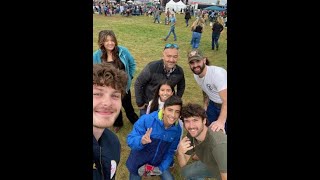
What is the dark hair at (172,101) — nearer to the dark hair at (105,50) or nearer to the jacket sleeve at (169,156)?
the jacket sleeve at (169,156)

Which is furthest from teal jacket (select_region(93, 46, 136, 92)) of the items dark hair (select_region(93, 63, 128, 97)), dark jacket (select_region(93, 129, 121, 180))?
dark jacket (select_region(93, 129, 121, 180))

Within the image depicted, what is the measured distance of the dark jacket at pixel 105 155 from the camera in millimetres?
1574

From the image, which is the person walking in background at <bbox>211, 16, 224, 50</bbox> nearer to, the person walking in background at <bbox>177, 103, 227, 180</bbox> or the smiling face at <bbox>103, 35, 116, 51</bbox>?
the person walking in background at <bbox>177, 103, 227, 180</bbox>

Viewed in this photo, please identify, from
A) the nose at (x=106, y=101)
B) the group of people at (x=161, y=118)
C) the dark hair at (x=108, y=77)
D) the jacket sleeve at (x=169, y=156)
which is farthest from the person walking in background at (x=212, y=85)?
the nose at (x=106, y=101)

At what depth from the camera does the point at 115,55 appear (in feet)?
5.49

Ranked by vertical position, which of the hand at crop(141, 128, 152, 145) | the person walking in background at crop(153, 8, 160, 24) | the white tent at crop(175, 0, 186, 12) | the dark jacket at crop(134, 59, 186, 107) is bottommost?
the hand at crop(141, 128, 152, 145)

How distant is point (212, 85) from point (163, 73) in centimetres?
33

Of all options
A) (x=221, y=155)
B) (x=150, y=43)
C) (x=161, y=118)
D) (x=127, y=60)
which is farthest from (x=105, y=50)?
(x=221, y=155)

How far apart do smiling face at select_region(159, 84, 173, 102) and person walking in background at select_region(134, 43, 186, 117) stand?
0.15 feet

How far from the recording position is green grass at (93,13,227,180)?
1.68m

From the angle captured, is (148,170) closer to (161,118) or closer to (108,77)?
(161,118)
